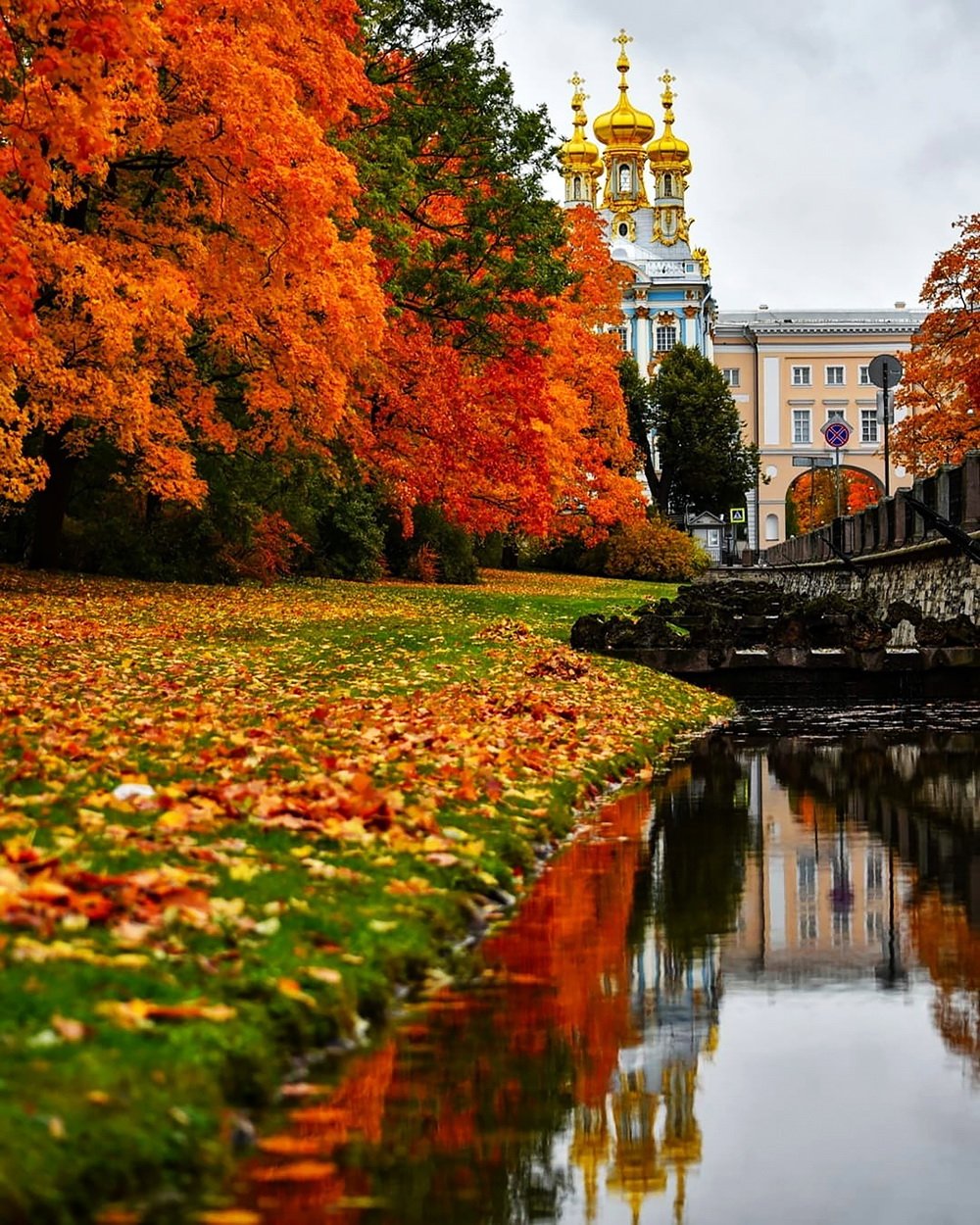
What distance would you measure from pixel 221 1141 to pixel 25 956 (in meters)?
0.98

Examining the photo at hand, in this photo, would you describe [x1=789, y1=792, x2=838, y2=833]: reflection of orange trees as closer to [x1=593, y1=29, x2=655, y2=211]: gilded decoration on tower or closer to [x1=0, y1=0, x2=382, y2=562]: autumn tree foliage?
[x1=0, y1=0, x2=382, y2=562]: autumn tree foliage

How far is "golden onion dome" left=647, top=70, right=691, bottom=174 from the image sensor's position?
114125 millimetres

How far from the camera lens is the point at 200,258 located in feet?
82.7

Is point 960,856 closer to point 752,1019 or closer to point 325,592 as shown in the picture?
point 752,1019

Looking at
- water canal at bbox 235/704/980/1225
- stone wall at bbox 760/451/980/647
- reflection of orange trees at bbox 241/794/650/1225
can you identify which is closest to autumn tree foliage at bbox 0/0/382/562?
A: stone wall at bbox 760/451/980/647

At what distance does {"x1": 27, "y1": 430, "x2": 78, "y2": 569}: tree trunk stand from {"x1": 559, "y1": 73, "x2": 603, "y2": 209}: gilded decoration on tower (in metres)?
83.5

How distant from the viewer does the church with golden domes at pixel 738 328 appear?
106875 mm

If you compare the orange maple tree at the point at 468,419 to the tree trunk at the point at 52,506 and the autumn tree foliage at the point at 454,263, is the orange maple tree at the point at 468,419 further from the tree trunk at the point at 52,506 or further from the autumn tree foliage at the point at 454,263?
the tree trunk at the point at 52,506

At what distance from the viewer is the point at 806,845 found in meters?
8.36

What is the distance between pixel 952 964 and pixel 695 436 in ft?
254

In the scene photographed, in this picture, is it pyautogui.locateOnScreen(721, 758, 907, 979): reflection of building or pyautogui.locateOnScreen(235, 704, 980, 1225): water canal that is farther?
pyautogui.locateOnScreen(721, 758, 907, 979): reflection of building

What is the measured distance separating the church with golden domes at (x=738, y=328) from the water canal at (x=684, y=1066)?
3938 inches

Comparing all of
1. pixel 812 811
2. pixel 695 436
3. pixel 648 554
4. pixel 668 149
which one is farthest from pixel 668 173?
pixel 812 811

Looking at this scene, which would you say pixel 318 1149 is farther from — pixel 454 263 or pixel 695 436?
pixel 695 436
